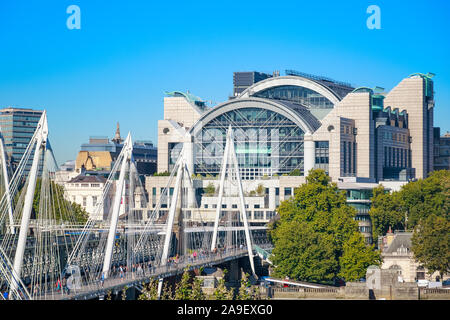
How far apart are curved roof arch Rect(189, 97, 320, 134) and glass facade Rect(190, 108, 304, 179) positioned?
0.54 metres

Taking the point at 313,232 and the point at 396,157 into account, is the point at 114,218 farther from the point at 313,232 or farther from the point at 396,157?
the point at 396,157

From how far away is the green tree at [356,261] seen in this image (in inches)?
2859

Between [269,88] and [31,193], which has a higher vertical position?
[269,88]

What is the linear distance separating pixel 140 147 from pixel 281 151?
51007 millimetres

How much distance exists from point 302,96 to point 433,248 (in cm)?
5677

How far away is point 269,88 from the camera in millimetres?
128625

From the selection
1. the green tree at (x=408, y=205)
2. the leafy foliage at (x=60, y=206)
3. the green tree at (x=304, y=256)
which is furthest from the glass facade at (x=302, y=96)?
the green tree at (x=304, y=256)

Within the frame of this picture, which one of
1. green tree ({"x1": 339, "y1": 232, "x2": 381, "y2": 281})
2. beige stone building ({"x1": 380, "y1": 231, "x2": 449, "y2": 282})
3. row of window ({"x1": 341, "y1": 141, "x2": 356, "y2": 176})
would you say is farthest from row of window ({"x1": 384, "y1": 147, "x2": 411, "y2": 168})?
green tree ({"x1": 339, "y1": 232, "x2": 381, "y2": 281})

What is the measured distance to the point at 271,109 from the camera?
380ft

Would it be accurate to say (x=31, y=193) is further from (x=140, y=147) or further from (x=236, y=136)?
(x=140, y=147)

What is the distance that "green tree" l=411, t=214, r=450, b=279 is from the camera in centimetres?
7200

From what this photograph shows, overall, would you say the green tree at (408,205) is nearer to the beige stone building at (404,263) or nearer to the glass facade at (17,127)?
the beige stone building at (404,263)

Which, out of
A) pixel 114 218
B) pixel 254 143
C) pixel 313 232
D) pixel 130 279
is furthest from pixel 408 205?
pixel 130 279
